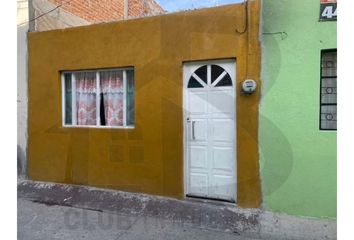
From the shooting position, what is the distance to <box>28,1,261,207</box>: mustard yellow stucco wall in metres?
4.70

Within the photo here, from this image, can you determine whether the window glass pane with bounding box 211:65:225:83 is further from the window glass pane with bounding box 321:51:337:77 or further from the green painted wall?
the window glass pane with bounding box 321:51:337:77

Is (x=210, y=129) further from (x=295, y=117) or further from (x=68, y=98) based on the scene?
(x=68, y=98)

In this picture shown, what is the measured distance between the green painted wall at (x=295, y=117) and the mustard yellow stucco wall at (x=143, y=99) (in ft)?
0.65

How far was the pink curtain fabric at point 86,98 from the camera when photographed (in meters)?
5.98

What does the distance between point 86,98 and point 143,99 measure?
1425 mm

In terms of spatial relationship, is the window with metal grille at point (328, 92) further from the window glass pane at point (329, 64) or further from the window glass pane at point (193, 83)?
the window glass pane at point (193, 83)

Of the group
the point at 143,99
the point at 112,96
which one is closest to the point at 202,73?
the point at 143,99

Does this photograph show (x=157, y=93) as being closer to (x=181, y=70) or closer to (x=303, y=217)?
(x=181, y=70)

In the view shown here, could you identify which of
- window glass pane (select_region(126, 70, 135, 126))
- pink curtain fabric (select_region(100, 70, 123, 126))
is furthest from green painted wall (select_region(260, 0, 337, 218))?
pink curtain fabric (select_region(100, 70, 123, 126))

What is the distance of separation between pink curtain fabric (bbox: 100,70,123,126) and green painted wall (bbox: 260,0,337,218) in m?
2.69

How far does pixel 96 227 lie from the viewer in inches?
170

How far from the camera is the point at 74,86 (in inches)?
241

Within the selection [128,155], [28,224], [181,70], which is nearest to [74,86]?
[128,155]

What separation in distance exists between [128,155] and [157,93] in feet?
4.25
